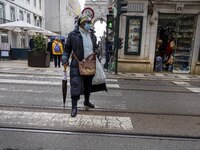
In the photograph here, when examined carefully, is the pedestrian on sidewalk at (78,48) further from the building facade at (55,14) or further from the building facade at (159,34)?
the building facade at (55,14)

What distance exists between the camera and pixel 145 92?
705 cm

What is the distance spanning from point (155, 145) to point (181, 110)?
219cm

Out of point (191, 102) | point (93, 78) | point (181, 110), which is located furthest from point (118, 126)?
point (191, 102)

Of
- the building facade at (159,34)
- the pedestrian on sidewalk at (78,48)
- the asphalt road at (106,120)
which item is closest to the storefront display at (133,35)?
the building facade at (159,34)

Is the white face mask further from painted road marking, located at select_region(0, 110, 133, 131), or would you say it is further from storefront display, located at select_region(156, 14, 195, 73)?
storefront display, located at select_region(156, 14, 195, 73)

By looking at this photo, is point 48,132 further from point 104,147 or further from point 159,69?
point 159,69

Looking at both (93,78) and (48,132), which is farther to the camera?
(93,78)

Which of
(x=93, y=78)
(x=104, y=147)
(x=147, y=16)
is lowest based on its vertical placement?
(x=104, y=147)

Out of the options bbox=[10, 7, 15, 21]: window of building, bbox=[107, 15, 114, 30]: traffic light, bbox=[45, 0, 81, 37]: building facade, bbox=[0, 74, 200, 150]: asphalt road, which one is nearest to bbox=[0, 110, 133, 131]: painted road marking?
bbox=[0, 74, 200, 150]: asphalt road

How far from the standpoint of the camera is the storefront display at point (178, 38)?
12.1 metres

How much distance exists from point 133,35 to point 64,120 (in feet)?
28.7

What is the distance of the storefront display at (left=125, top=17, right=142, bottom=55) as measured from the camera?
1184 centimetres

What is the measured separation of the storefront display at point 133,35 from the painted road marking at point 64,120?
800 centimetres

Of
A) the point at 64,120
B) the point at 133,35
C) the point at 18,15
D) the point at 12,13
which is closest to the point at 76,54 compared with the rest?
the point at 64,120
